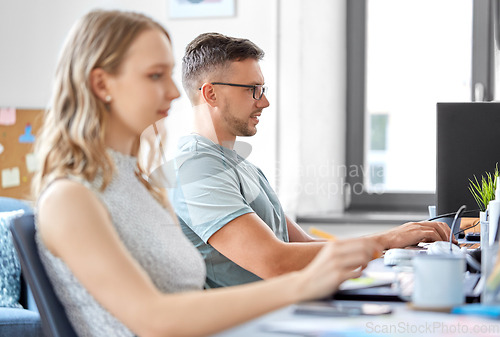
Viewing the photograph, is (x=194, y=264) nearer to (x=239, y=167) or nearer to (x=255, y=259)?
(x=255, y=259)

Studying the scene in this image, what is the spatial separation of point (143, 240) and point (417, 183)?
2.15 m

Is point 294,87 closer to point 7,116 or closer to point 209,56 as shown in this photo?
point 209,56

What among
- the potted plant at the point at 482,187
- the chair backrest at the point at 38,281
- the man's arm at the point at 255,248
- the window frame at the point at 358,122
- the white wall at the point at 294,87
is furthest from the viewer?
the window frame at the point at 358,122

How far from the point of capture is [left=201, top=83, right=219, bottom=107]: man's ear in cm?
156

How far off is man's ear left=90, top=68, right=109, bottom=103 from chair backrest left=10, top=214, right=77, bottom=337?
0.72 feet

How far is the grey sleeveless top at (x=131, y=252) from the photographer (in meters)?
0.79

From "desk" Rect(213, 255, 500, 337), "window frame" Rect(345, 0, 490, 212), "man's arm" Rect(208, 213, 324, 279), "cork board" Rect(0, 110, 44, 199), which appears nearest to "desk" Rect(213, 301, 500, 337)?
"desk" Rect(213, 255, 500, 337)

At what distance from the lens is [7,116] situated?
9.35 ft

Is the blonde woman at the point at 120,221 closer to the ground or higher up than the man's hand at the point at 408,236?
higher up

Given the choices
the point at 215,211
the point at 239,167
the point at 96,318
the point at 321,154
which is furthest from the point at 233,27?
the point at 96,318

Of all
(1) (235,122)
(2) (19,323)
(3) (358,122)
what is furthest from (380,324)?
(3) (358,122)

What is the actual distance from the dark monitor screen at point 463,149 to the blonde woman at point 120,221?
0.91 meters

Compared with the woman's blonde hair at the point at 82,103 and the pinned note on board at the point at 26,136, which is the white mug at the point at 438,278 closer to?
the woman's blonde hair at the point at 82,103

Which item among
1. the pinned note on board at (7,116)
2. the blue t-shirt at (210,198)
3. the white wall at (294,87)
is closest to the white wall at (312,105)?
the white wall at (294,87)
